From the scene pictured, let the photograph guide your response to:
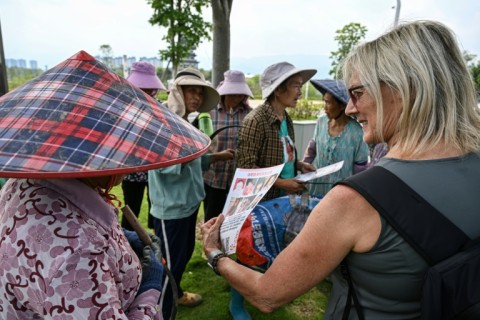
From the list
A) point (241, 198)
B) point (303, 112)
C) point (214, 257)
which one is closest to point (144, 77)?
point (241, 198)

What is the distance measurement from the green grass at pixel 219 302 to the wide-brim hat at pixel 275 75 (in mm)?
1791

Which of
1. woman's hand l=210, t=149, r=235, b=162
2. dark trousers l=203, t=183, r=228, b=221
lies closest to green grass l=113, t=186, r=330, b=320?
dark trousers l=203, t=183, r=228, b=221

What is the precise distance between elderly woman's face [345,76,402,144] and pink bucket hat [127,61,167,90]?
121 inches

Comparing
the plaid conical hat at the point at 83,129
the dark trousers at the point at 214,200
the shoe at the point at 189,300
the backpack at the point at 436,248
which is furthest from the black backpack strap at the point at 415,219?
the dark trousers at the point at 214,200

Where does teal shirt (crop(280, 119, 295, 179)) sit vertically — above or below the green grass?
above

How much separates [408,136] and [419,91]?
5.2 inches

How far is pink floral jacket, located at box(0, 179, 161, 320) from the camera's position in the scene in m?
0.82

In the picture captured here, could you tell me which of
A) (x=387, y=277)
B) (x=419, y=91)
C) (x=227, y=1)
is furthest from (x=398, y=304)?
(x=227, y=1)

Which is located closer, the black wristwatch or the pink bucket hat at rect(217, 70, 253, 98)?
the black wristwatch

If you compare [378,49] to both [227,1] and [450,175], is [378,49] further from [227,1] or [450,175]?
[227,1]

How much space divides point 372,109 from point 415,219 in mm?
377

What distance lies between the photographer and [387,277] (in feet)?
3.08

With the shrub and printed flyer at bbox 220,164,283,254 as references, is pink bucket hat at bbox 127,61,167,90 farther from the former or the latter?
the shrub

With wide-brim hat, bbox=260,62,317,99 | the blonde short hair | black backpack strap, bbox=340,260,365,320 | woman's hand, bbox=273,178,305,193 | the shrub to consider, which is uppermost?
the blonde short hair
